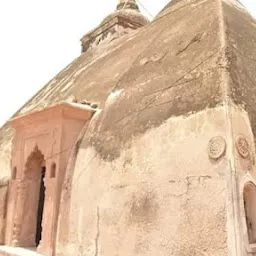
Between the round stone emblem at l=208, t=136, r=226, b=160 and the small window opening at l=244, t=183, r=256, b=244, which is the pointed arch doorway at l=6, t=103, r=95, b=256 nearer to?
the round stone emblem at l=208, t=136, r=226, b=160

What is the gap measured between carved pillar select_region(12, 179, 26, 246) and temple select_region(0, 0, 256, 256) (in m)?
0.02

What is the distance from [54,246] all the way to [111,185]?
1.52 metres

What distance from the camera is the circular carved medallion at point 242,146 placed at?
343cm

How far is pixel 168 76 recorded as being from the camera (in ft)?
14.9

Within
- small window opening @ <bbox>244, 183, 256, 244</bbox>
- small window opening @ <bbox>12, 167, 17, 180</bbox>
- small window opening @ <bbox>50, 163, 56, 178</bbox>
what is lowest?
small window opening @ <bbox>244, 183, 256, 244</bbox>

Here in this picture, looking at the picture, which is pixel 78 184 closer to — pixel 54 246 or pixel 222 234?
pixel 54 246

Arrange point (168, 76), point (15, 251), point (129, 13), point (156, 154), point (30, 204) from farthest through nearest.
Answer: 1. point (129, 13)
2. point (30, 204)
3. point (15, 251)
4. point (168, 76)
5. point (156, 154)

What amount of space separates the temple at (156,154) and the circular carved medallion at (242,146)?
0.05 feet

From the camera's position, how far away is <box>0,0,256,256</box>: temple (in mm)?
3395

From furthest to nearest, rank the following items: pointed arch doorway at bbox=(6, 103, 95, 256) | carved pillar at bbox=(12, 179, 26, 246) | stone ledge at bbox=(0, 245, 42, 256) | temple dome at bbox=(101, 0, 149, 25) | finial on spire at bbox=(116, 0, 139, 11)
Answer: finial on spire at bbox=(116, 0, 139, 11) < temple dome at bbox=(101, 0, 149, 25) < carved pillar at bbox=(12, 179, 26, 246) < stone ledge at bbox=(0, 245, 42, 256) < pointed arch doorway at bbox=(6, 103, 95, 256)

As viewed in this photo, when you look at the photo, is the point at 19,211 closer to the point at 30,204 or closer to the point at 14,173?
the point at 30,204

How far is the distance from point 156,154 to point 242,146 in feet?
3.22

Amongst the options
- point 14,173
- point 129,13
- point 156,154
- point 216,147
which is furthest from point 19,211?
point 129,13

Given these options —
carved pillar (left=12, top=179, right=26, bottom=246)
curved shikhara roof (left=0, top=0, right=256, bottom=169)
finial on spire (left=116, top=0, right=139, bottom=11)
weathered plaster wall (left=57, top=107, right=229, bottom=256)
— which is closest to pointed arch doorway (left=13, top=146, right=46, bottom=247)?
carved pillar (left=12, top=179, right=26, bottom=246)
